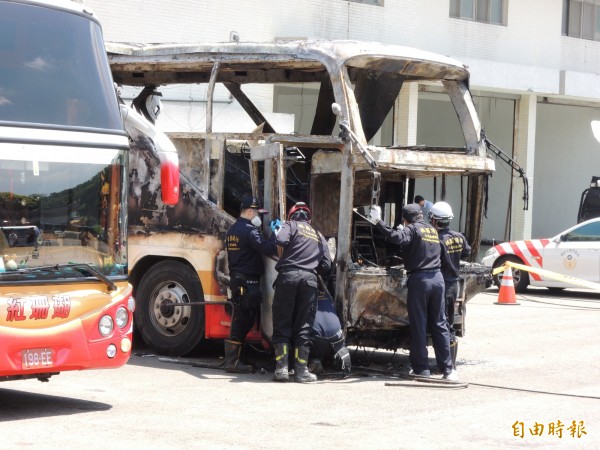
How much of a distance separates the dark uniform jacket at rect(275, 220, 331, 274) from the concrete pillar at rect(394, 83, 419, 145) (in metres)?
14.7

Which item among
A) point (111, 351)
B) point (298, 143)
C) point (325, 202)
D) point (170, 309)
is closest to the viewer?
point (111, 351)

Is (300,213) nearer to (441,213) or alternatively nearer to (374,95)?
(441,213)

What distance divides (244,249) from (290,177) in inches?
69.4

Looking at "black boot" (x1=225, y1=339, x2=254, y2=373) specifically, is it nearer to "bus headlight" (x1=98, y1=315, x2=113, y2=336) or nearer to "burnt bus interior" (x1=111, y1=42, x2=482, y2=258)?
"burnt bus interior" (x1=111, y1=42, x2=482, y2=258)

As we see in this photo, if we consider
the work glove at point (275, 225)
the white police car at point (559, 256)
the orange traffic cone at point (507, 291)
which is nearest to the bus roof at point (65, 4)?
the work glove at point (275, 225)

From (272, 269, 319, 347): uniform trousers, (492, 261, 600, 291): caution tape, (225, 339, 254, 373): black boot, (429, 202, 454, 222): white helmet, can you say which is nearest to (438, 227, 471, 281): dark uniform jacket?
(429, 202, 454, 222): white helmet

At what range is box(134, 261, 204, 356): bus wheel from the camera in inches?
513

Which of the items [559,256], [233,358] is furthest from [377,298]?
[559,256]

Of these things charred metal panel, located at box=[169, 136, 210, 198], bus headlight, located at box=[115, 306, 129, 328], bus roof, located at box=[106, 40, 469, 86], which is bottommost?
bus headlight, located at box=[115, 306, 129, 328]

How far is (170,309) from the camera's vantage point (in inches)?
520

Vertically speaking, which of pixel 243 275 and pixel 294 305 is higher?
pixel 243 275

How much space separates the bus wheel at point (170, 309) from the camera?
42.7 ft

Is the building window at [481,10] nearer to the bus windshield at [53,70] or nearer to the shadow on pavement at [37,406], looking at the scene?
the bus windshield at [53,70]

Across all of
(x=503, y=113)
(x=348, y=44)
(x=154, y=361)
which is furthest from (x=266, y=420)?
(x=503, y=113)
